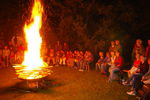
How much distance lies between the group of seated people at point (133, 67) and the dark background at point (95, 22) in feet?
8.91

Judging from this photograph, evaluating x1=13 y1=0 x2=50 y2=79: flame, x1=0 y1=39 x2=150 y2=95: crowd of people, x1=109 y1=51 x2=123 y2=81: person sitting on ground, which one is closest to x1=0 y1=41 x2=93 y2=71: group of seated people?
x1=0 y1=39 x2=150 y2=95: crowd of people

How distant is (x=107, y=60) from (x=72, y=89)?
3.64 metres

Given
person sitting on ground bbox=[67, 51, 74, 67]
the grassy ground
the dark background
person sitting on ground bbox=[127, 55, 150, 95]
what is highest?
the dark background

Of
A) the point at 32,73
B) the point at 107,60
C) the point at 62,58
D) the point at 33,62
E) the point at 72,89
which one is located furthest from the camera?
the point at 62,58

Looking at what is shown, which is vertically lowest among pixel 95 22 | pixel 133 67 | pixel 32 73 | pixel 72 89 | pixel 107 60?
pixel 72 89

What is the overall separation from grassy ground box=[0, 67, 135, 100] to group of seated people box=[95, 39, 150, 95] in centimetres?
45

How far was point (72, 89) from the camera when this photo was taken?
7.79 meters

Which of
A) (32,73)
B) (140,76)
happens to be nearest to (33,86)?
(32,73)

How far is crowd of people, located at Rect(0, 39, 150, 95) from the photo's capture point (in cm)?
745

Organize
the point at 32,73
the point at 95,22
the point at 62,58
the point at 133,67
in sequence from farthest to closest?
the point at 95,22 → the point at 62,58 → the point at 133,67 → the point at 32,73

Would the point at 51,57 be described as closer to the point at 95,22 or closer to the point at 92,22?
the point at 92,22

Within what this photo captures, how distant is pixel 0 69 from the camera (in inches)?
464

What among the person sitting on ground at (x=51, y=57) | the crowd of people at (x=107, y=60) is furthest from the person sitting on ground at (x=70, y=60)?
the person sitting on ground at (x=51, y=57)

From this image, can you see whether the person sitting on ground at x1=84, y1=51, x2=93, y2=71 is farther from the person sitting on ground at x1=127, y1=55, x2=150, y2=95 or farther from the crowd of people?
the person sitting on ground at x1=127, y1=55, x2=150, y2=95
